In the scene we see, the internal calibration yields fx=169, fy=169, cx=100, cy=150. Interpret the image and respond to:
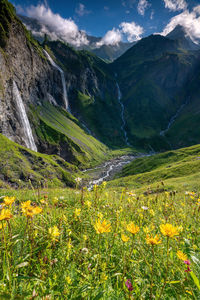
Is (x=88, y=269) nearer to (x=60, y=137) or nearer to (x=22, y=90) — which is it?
(x=60, y=137)

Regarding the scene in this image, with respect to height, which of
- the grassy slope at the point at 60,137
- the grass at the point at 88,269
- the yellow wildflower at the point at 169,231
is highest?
the grassy slope at the point at 60,137

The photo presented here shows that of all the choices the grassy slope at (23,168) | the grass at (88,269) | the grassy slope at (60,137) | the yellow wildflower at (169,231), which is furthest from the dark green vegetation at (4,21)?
the yellow wildflower at (169,231)

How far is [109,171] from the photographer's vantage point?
92.6m

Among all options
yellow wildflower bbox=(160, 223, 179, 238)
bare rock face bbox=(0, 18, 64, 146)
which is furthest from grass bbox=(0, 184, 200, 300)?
bare rock face bbox=(0, 18, 64, 146)

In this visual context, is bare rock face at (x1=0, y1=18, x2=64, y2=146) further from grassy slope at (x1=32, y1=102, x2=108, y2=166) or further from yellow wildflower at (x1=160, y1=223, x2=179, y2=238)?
yellow wildflower at (x1=160, y1=223, x2=179, y2=238)

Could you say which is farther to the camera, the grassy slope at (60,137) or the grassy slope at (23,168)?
the grassy slope at (60,137)

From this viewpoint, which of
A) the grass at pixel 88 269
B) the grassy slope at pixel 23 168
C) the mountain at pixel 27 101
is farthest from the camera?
the mountain at pixel 27 101

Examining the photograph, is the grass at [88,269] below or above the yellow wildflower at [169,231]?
below

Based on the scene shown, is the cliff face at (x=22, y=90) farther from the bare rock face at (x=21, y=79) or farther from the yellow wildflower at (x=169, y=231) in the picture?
the yellow wildflower at (x=169, y=231)

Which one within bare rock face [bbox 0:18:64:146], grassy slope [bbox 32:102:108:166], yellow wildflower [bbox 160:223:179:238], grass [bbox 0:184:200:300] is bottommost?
grass [bbox 0:184:200:300]

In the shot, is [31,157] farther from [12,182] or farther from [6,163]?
[12,182]

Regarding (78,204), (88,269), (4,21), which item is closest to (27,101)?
(4,21)

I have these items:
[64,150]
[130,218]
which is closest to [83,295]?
[130,218]

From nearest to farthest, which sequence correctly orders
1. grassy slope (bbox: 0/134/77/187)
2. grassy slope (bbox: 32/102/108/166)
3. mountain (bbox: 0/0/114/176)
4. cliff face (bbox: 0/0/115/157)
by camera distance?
grassy slope (bbox: 0/134/77/187), cliff face (bbox: 0/0/115/157), mountain (bbox: 0/0/114/176), grassy slope (bbox: 32/102/108/166)
